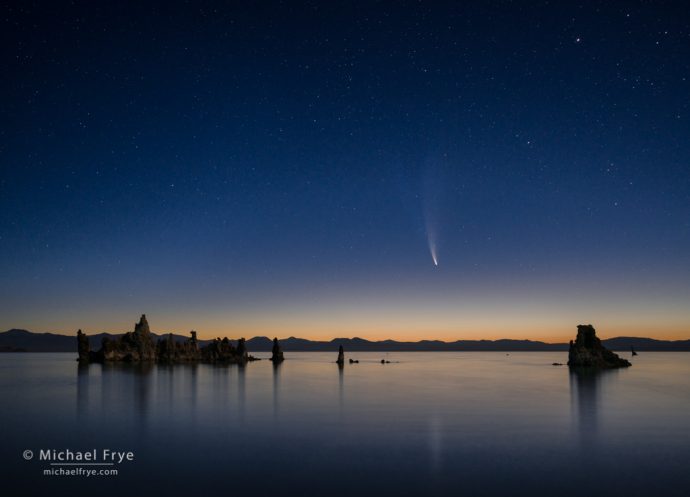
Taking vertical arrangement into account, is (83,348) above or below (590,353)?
above

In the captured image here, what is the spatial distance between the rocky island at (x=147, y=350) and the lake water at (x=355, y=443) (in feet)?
273

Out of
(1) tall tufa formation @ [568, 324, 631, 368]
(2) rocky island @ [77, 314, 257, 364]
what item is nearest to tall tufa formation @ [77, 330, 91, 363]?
(2) rocky island @ [77, 314, 257, 364]

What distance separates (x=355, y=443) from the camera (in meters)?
28.0

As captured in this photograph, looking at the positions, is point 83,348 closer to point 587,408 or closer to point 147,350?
point 147,350

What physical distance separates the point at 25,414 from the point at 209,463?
998 inches

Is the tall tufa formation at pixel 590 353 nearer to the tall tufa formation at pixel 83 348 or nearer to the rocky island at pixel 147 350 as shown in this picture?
the rocky island at pixel 147 350

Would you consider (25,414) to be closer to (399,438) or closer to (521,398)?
(399,438)

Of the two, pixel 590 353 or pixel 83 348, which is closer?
pixel 590 353

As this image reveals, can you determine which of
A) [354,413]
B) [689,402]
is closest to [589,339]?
[689,402]

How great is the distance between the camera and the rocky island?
13275 centimetres

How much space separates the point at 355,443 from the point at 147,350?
124 meters

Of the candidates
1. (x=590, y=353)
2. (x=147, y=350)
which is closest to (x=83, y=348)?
(x=147, y=350)

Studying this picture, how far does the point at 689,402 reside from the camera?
51.5m

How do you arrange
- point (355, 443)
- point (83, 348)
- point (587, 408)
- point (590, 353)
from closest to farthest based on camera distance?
point (355, 443) → point (587, 408) → point (590, 353) → point (83, 348)
